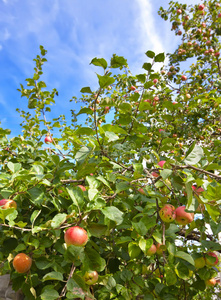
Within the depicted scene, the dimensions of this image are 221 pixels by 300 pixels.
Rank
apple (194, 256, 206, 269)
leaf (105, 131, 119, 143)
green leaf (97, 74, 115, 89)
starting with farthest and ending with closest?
apple (194, 256, 206, 269) → leaf (105, 131, 119, 143) → green leaf (97, 74, 115, 89)

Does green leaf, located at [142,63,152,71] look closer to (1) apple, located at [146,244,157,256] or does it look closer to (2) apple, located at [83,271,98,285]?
(1) apple, located at [146,244,157,256]

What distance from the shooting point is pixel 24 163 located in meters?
2.02

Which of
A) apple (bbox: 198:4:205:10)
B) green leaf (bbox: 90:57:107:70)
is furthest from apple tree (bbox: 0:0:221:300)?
apple (bbox: 198:4:205:10)

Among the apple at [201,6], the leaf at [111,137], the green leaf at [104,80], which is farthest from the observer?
the apple at [201,6]

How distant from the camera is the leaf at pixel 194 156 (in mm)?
1086

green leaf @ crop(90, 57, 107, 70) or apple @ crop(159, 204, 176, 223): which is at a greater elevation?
green leaf @ crop(90, 57, 107, 70)

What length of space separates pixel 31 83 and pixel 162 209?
181 cm

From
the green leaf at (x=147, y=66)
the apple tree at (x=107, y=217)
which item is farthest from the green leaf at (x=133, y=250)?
the green leaf at (x=147, y=66)

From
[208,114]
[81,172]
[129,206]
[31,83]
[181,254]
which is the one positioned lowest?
[181,254]

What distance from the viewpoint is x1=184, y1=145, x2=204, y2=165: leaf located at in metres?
1.09

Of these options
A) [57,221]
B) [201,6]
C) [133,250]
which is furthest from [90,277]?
[201,6]

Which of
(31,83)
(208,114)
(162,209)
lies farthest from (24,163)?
(208,114)

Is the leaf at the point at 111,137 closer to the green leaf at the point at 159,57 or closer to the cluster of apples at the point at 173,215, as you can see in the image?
the cluster of apples at the point at 173,215

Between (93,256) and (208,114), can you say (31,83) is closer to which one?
(93,256)
